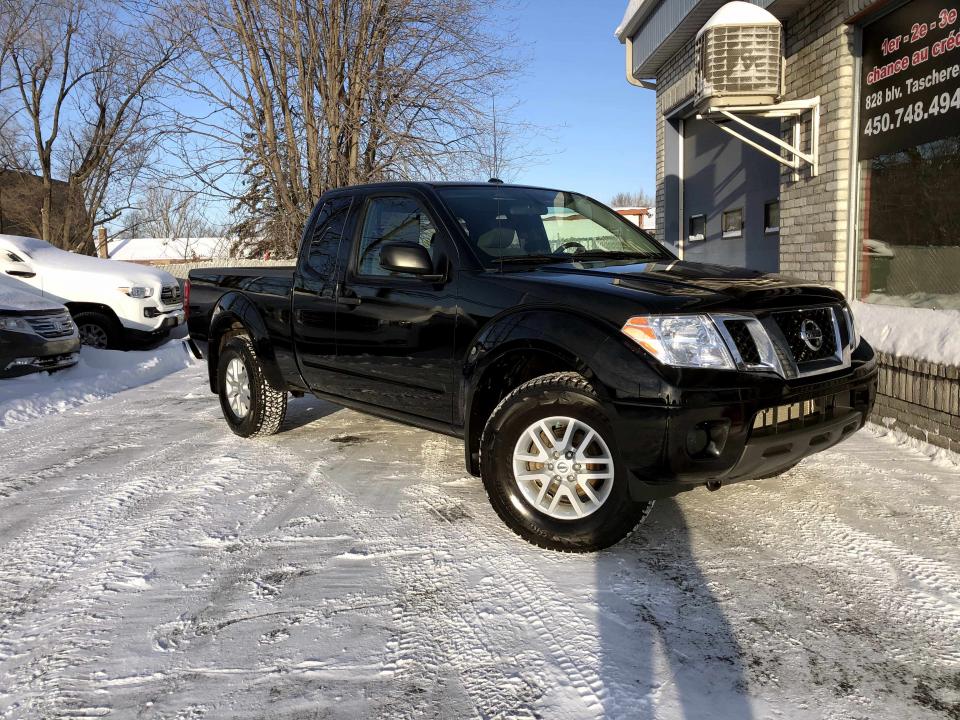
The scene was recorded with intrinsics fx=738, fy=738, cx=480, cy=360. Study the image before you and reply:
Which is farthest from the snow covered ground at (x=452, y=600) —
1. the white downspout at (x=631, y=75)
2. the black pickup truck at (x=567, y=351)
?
the white downspout at (x=631, y=75)

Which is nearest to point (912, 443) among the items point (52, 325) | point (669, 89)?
point (52, 325)

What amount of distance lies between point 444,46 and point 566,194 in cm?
1066

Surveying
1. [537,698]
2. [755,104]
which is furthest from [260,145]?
[537,698]

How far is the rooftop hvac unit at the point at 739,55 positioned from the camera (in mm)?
8484

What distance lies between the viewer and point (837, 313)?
12.1 ft

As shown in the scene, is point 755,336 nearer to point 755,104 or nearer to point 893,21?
point 893,21

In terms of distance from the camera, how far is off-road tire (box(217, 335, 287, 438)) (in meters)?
5.62

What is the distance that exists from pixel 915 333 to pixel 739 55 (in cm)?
469

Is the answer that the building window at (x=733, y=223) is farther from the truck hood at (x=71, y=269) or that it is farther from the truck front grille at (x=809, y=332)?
the truck hood at (x=71, y=269)

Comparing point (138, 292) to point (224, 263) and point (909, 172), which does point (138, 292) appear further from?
point (909, 172)

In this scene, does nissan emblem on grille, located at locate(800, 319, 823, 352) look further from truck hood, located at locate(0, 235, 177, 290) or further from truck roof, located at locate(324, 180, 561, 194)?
truck hood, located at locate(0, 235, 177, 290)

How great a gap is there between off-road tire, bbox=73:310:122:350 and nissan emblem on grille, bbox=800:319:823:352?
33.5 feet

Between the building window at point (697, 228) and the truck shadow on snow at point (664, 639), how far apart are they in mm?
9947

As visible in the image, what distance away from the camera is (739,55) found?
8.60m
